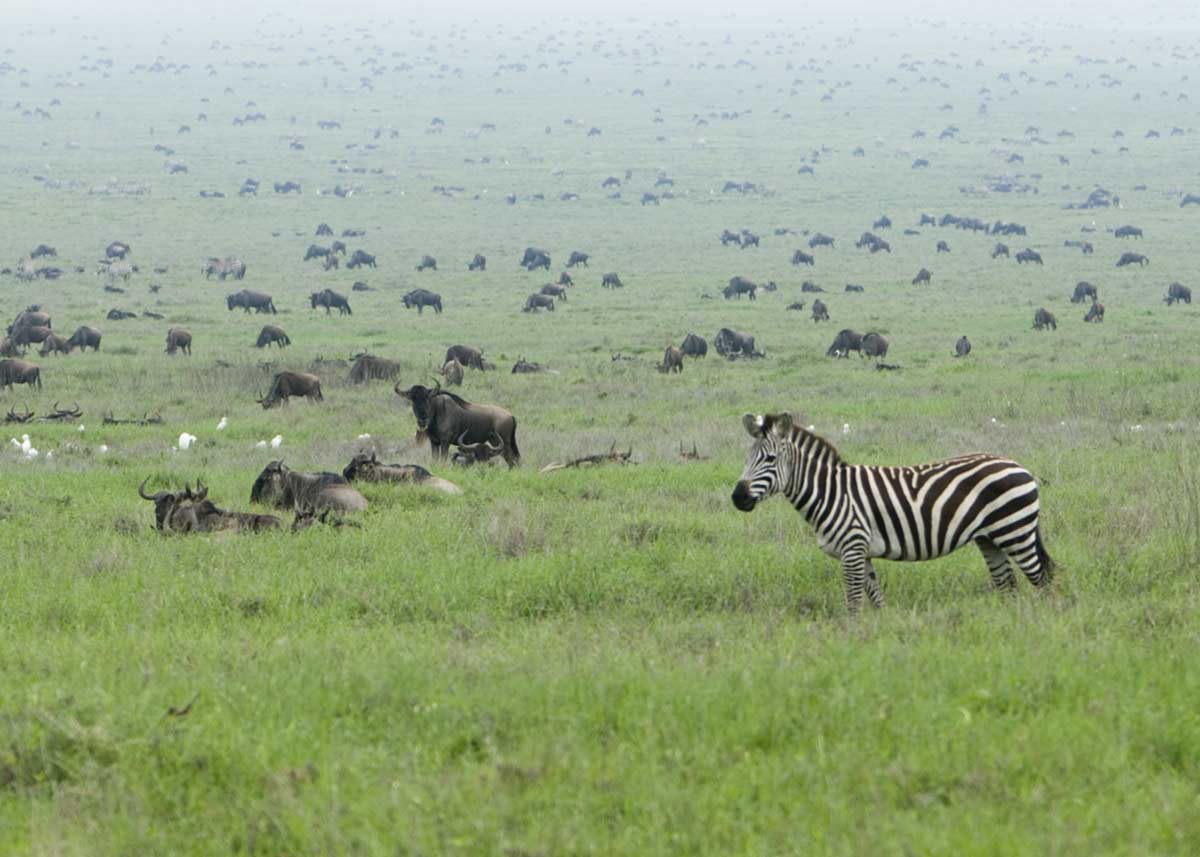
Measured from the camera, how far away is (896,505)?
8.88m

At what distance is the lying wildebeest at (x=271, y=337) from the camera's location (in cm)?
3416

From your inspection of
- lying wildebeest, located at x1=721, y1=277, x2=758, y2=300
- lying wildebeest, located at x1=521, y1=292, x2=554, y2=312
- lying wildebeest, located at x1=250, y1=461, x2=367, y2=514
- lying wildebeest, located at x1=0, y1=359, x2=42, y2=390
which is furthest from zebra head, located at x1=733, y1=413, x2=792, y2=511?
lying wildebeest, located at x1=721, y1=277, x2=758, y2=300

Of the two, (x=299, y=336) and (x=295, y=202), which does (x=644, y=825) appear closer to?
(x=299, y=336)

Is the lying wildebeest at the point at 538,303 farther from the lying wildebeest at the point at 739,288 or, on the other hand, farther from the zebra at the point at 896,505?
the zebra at the point at 896,505

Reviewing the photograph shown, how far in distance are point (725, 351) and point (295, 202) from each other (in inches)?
1926

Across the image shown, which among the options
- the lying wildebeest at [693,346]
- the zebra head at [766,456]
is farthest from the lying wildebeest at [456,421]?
the lying wildebeest at [693,346]

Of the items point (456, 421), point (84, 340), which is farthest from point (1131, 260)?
point (456, 421)

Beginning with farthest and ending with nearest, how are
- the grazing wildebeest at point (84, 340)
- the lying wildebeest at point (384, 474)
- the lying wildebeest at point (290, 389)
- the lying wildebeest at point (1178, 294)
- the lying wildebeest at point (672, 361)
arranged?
the lying wildebeest at point (1178, 294) < the grazing wildebeest at point (84, 340) < the lying wildebeest at point (672, 361) < the lying wildebeest at point (290, 389) < the lying wildebeest at point (384, 474)

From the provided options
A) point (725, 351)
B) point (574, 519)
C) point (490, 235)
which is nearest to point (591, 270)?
point (490, 235)

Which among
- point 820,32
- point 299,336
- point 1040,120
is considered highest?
point 820,32

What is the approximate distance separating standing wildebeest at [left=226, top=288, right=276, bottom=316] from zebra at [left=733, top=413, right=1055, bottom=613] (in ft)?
117

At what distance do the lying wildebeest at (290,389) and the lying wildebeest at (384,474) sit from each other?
985 centimetres

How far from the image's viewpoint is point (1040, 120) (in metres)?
112

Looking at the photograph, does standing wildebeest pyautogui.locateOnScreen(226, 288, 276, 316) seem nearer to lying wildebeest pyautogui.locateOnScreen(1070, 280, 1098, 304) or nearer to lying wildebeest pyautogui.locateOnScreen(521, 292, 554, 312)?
lying wildebeest pyautogui.locateOnScreen(521, 292, 554, 312)
